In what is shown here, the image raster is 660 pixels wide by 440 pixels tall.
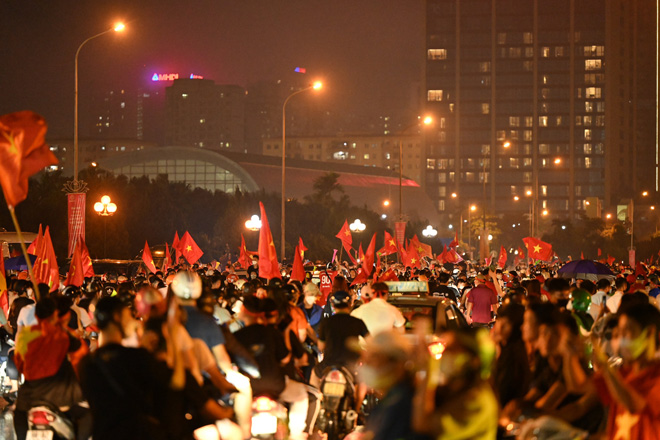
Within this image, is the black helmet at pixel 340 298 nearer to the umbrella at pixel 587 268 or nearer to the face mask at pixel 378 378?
the face mask at pixel 378 378

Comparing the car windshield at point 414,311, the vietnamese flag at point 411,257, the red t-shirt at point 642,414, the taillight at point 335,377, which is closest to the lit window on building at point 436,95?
the vietnamese flag at point 411,257

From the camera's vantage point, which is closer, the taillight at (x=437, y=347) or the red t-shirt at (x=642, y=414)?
the red t-shirt at (x=642, y=414)

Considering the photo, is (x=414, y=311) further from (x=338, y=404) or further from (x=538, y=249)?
(x=538, y=249)

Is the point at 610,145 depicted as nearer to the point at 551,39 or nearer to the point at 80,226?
the point at 551,39

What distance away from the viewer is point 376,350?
15.1 feet

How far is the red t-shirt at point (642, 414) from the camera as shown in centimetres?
523

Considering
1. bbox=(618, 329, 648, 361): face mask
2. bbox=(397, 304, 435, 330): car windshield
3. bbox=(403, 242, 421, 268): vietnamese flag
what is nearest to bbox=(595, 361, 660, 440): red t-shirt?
bbox=(618, 329, 648, 361): face mask

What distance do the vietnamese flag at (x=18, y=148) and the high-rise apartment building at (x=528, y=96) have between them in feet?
550

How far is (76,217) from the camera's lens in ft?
82.6

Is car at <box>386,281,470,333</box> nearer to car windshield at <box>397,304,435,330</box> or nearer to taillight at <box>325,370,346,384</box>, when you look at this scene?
car windshield at <box>397,304,435,330</box>

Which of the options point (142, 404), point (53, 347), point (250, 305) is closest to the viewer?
point (142, 404)

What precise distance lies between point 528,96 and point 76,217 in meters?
158

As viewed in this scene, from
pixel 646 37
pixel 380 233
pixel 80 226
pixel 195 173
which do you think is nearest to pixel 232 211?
pixel 380 233

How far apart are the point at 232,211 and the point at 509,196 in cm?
11279
